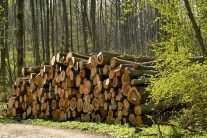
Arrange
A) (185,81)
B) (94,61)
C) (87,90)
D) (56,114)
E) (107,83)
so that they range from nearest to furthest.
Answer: (185,81), (107,83), (94,61), (87,90), (56,114)

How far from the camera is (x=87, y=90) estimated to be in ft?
38.8

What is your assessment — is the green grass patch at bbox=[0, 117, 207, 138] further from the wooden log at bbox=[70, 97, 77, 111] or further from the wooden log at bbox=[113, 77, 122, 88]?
the wooden log at bbox=[113, 77, 122, 88]

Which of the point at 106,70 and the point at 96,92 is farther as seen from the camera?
the point at 96,92

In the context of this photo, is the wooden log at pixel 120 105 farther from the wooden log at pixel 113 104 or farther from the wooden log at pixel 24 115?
the wooden log at pixel 24 115

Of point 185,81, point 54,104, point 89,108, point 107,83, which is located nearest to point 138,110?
point 107,83

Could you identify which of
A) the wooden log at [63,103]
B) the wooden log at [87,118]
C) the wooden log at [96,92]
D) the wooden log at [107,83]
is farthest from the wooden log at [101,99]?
the wooden log at [63,103]

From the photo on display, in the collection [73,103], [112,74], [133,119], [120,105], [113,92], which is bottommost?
[133,119]

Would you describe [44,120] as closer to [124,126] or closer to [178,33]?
[124,126]

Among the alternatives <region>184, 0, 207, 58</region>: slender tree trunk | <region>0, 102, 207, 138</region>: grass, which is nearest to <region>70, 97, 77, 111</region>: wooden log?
<region>0, 102, 207, 138</region>: grass

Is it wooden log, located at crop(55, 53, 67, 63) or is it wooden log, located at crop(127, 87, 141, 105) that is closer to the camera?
wooden log, located at crop(127, 87, 141, 105)

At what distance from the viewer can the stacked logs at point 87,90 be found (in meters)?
10.3

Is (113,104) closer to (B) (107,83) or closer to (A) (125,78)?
(B) (107,83)

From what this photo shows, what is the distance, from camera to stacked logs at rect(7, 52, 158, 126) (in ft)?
33.7

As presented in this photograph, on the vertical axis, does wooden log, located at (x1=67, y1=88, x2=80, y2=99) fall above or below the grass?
above
